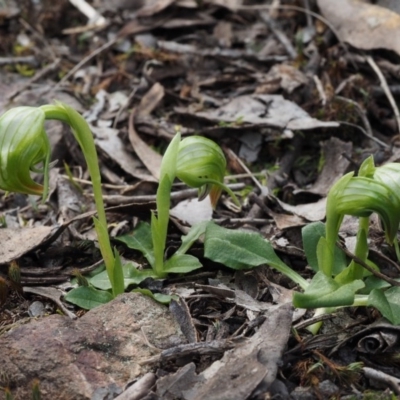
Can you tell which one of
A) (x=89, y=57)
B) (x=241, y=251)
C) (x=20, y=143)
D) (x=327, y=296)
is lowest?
(x=89, y=57)

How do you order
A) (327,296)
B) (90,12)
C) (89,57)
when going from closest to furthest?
(327,296) → (89,57) → (90,12)

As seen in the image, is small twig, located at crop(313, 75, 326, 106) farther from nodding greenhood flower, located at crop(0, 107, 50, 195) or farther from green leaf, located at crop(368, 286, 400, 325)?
nodding greenhood flower, located at crop(0, 107, 50, 195)

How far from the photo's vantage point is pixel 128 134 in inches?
160

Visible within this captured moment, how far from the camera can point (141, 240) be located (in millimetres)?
3012

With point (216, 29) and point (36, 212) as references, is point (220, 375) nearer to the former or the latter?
point (36, 212)

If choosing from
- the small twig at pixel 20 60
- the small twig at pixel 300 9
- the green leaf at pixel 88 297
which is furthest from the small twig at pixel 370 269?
the small twig at pixel 20 60

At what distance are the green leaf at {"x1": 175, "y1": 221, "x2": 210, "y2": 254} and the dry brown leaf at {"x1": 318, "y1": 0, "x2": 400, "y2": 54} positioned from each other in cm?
200

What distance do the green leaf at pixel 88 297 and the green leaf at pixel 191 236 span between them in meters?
0.38

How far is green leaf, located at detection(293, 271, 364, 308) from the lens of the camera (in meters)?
2.28

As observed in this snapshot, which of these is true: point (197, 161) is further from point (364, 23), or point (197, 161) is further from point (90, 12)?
point (90, 12)

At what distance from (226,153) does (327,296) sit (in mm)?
1747

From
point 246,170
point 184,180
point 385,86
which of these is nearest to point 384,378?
point 184,180

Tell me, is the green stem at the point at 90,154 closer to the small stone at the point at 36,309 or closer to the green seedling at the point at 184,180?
the green seedling at the point at 184,180

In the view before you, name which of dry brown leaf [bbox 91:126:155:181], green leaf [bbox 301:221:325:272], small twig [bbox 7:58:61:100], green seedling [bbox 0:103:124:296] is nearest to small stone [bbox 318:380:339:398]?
green leaf [bbox 301:221:325:272]
